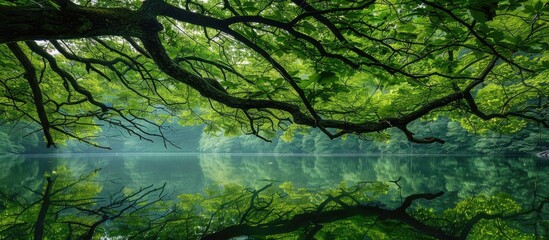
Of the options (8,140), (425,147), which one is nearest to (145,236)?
(8,140)

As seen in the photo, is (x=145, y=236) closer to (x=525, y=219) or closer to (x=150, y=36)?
(x=150, y=36)

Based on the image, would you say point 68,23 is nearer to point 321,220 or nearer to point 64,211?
Result: point 321,220

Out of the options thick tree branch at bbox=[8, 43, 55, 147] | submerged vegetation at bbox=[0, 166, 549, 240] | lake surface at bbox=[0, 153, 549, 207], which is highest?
thick tree branch at bbox=[8, 43, 55, 147]

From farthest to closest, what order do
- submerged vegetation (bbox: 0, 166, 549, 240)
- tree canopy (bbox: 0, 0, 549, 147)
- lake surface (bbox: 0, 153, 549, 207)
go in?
lake surface (bbox: 0, 153, 549, 207), submerged vegetation (bbox: 0, 166, 549, 240), tree canopy (bbox: 0, 0, 549, 147)

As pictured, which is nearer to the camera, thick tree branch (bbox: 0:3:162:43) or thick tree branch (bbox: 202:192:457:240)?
thick tree branch (bbox: 0:3:162:43)

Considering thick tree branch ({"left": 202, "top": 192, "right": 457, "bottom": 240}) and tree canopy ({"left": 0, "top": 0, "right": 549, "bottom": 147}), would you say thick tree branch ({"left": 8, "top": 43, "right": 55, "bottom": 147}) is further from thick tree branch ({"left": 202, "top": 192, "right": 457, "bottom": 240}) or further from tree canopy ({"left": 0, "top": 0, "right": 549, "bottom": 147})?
thick tree branch ({"left": 202, "top": 192, "right": 457, "bottom": 240})

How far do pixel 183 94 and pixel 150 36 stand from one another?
5.06 meters

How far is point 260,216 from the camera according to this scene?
5.49m

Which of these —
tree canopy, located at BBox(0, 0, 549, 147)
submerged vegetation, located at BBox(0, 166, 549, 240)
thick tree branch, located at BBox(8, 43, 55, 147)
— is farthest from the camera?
submerged vegetation, located at BBox(0, 166, 549, 240)

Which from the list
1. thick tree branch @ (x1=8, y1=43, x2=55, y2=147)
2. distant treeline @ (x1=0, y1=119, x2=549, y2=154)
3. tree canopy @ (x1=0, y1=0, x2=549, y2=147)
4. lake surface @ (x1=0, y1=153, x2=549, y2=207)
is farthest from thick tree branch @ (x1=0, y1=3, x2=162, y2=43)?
distant treeline @ (x1=0, y1=119, x2=549, y2=154)

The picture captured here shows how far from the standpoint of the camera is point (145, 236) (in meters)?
4.32

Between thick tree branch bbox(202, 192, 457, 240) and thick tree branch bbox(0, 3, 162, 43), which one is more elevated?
thick tree branch bbox(0, 3, 162, 43)

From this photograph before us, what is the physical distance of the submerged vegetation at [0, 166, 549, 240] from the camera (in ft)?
14.5

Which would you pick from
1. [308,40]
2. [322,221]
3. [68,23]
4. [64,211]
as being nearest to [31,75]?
[68,23]
